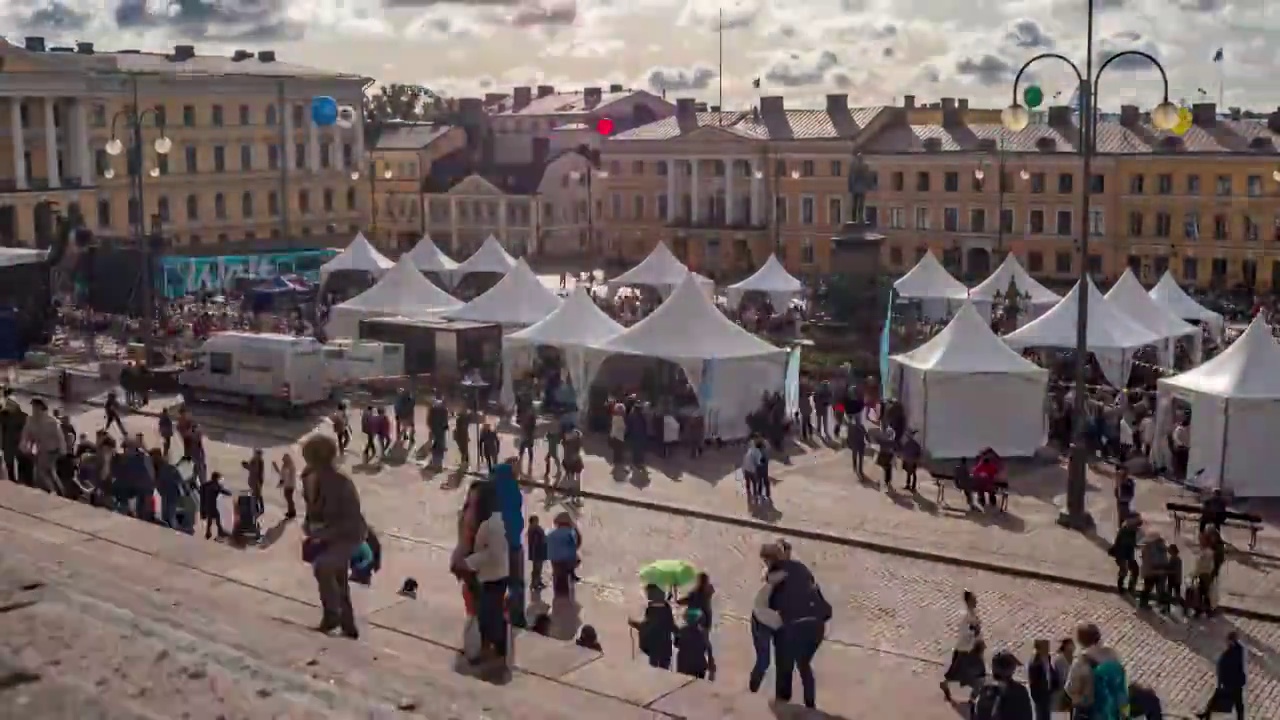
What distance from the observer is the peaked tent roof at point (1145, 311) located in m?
32.5

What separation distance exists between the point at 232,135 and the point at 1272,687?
67750mm

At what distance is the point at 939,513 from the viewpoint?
2211cm

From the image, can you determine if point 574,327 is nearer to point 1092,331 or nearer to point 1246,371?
point 1092,331

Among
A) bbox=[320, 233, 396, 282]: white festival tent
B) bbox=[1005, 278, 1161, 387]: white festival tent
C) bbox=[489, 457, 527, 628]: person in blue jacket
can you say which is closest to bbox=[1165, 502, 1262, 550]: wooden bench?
bbox=[1005, 278, 1161, 387]: white festival tent

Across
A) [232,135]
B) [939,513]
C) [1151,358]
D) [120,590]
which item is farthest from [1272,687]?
[232,135]

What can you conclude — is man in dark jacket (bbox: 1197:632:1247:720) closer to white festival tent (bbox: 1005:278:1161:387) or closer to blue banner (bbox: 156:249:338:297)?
white festival tent (bbox: 1005:278:1161:387)

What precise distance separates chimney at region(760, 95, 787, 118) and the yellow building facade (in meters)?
0.08

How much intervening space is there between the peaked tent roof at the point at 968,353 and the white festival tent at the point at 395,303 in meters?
15.6

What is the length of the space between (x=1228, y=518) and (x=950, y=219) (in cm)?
4813

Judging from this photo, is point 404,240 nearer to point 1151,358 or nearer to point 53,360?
point 53,360

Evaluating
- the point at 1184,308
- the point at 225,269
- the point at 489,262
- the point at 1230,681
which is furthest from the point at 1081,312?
the point at 225,269

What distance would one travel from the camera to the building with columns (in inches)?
2650

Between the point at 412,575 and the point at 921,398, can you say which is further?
the point at 921,398

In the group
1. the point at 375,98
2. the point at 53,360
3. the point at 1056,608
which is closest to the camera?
the point at 1056,608
